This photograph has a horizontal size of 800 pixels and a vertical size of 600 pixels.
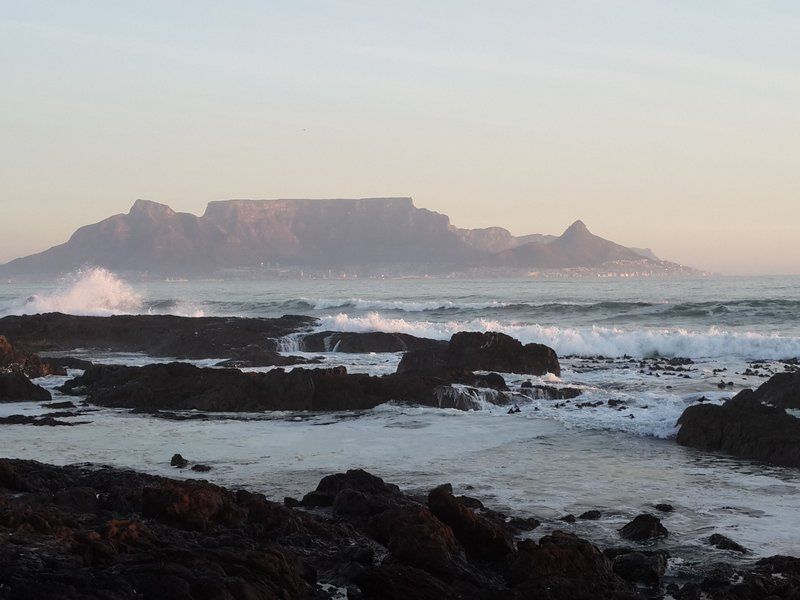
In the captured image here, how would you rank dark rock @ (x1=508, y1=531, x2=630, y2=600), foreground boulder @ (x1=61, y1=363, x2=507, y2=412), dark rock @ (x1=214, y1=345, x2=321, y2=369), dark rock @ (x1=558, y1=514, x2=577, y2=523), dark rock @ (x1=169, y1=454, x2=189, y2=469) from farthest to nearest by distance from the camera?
dark rock @ (x1=214, y1=345, x2=321, y2=369) → foreground boulder @ (x1=61, y1=363, x2=507, y2=412) → dark rock @ (x1=169, y1=454, x2=189, y2=469) → dark rock @ (x1=558, y1=514, x2=577, y2=523) → dark rock @ (x1=508, y1=531, x2=630, y2=600)

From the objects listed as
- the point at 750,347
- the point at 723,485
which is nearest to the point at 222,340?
the point at 750,347

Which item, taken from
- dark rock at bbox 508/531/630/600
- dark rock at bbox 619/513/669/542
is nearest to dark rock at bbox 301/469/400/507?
dark rock at bbox 619/513/669/542

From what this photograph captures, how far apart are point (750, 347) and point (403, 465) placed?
2432 centimetres

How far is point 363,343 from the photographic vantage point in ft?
96.5

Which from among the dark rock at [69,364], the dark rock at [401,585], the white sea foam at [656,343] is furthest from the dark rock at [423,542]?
the white sea foam at [656,343]

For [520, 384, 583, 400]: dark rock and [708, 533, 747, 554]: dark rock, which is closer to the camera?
[708, 533, 747, 554]: dark rock

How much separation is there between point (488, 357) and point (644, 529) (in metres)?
14.3

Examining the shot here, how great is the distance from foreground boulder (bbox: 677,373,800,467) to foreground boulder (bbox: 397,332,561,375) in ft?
28.0

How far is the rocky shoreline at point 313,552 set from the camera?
609 centimetres

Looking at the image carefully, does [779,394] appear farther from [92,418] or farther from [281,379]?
[92,418]

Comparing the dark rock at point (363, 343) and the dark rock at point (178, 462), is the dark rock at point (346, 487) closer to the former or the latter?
the dark rock at point (178, 462)

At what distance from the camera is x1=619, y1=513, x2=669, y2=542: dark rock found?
27.3 ft

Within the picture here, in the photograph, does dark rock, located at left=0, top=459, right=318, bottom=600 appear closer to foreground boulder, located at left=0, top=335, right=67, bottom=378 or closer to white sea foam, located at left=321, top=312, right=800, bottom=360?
foreground boulder, located at left=0, top=335, right=67, bottom=378

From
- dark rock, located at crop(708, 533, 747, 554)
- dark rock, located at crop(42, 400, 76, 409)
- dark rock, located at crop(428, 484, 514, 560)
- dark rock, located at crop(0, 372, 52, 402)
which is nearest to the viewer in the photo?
dark rock, located at crop(428, 484, 514, 560)
